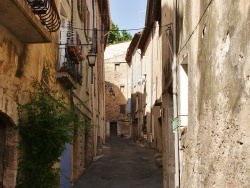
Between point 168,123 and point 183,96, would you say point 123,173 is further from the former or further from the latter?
point 183,96

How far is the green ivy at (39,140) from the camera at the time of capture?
6.86 meters

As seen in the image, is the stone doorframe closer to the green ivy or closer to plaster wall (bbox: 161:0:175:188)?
the green ivy

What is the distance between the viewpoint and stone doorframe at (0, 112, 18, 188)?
641 cm

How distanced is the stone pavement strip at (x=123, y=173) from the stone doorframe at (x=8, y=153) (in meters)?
7.19

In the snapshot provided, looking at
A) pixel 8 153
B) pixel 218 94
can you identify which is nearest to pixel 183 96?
pixel 218 94

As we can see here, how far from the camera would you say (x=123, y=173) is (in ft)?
54.8

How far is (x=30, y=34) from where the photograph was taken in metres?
6.57

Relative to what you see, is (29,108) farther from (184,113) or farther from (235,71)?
(235,71)

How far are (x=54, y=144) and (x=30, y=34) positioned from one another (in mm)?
1895

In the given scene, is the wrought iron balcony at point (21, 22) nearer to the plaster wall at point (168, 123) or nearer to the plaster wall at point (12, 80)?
the plaster wall at point (12, 80)

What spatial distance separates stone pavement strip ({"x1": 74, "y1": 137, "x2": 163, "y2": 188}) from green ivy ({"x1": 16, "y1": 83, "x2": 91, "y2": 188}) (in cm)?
657

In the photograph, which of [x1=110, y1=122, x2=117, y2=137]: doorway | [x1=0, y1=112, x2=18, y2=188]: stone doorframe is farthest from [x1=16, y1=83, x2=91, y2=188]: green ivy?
[x1=110, y1=122, x2=117, y2=137]: doorway

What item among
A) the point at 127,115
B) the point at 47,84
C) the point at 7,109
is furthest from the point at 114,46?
the point at 7,109

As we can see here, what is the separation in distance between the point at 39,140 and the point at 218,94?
130 inches
